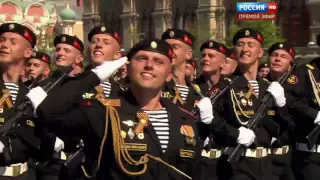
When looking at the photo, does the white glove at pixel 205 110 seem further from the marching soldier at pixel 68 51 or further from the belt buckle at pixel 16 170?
the marching soldier at pixel 68 51

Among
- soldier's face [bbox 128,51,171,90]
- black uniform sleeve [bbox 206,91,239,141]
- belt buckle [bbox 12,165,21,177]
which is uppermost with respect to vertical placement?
soldier's face [bbox 128,51,171,90]

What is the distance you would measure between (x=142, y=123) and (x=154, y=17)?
1926 inches

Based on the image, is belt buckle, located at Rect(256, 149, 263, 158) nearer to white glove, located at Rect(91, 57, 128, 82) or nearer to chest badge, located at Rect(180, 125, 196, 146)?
chest badge, located at Rect(180, 125, 196, 146)

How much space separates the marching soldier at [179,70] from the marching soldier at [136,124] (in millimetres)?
3523

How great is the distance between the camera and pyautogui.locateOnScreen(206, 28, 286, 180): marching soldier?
895 cm

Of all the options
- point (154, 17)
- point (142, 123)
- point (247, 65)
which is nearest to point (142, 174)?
point (142, 123)

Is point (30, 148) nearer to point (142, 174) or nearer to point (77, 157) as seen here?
point (77, 157)

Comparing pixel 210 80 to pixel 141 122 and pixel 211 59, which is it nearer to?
pixel 211 59

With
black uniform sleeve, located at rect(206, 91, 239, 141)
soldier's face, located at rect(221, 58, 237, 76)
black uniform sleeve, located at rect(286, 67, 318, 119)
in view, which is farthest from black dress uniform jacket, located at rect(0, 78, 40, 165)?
soldier's face, located at rect(221, 58, 237, 76)

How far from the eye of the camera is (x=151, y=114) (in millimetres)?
5914

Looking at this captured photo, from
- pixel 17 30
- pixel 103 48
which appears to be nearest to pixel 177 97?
pixel 103 48

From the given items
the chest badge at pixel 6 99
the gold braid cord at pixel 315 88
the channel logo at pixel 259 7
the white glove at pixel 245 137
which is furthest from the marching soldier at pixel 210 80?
the channel logo at pixel 259 7

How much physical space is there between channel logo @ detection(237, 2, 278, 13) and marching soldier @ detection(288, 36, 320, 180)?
106 ft

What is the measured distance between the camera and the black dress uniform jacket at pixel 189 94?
9523mm
